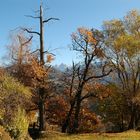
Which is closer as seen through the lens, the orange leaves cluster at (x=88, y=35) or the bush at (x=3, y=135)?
the bush at (x=3, y=135)

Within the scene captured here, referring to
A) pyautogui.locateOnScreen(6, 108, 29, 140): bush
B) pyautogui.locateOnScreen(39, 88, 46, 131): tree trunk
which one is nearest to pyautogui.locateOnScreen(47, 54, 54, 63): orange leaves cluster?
pyautogui.locateOnScreen(39, 88, 46, 131): tree trunk

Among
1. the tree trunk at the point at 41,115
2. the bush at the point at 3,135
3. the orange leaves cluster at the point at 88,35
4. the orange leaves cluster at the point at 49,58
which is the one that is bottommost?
the bush at the point at 3,135

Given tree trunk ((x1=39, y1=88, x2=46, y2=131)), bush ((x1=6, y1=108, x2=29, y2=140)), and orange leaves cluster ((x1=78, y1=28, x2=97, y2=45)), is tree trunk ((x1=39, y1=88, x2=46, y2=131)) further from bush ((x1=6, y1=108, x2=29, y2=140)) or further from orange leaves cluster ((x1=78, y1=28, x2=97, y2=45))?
bush ((x1=6, y1=108, x2=29, y2=140))

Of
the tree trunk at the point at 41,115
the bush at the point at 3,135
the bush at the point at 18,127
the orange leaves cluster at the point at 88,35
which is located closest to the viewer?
the bush at the point at 3,135

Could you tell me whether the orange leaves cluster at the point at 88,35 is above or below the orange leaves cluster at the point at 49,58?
above

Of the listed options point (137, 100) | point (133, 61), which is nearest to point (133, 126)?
point (137, 100)

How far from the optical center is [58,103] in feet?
162

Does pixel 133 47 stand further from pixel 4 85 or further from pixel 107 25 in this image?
pixel 4 85

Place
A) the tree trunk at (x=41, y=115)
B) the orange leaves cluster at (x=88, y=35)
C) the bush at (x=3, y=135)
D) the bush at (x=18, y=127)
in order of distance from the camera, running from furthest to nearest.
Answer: the orange leaves cluster at (x=88, y=35), the tree trunk at (x=41, y=115), the bush at (x=18, y=127), the bush at (x=3, y=135)

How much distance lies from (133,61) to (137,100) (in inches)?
172

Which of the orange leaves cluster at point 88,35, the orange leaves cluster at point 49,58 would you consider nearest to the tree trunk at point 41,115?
the orange leaves cluster at point 49,58

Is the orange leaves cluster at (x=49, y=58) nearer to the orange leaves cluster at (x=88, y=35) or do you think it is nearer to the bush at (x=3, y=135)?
the orange leaves cluster at (x=88, y=35)

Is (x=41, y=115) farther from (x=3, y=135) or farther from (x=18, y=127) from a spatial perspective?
(x=3, y=135)

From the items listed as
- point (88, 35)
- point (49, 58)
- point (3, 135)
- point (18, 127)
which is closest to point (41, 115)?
point (49, 58)
